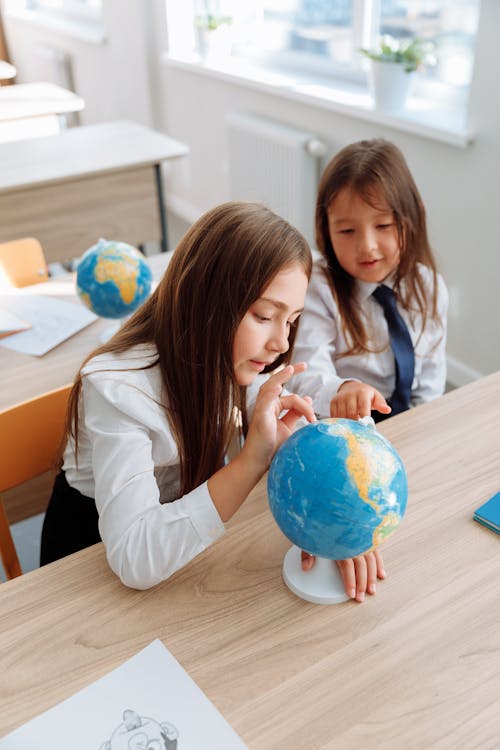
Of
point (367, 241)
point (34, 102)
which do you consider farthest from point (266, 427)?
point (34, 102)

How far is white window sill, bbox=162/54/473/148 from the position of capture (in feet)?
8.34

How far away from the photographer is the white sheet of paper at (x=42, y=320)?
1.77 metres

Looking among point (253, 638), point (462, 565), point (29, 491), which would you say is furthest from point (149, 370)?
point (29, 491)

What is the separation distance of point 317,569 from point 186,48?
3952 millimetres

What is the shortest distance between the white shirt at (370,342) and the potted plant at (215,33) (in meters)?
2.67

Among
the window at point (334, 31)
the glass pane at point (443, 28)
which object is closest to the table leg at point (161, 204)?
the window at point (334, 31)

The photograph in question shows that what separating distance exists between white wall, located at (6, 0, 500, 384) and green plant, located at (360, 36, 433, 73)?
253 mm

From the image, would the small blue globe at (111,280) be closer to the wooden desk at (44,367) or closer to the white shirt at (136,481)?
the wooden desk at (44,367)

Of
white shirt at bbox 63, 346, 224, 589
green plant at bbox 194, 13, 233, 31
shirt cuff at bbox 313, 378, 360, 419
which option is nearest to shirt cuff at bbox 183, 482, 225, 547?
white shirt at bbox 63, 346, 224, 589

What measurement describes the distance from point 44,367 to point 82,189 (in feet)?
4.25

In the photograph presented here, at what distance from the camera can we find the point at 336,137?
3.09 meters

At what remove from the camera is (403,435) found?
1.24 metres

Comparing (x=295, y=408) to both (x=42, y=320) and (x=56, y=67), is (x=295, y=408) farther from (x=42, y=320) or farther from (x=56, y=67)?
(x=56, y=67)

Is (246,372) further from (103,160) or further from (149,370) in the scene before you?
(103,160)
